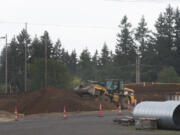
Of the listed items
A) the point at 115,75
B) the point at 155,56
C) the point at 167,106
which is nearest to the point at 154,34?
the point at 155,56

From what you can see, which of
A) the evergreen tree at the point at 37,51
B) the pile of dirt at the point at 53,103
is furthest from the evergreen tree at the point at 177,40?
the pile of dirt at the point at 53,103

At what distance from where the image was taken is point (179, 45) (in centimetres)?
9950

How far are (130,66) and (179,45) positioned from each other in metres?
13.6

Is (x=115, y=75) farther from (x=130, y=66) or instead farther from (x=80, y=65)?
(x=80, y=65)

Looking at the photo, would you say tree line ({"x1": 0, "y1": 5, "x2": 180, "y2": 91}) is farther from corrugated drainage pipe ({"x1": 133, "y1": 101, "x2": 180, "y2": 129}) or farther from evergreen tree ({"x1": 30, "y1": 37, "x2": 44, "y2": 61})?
corrugated drainage pipe ({"x1": 133, "y1": 101, "x2": 180, "y2": 129})

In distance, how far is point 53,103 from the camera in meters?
39.0

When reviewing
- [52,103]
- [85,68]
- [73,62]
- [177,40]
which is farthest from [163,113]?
[73,62]

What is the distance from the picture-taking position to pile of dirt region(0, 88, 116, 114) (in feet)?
125

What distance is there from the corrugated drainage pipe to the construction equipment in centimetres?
2015

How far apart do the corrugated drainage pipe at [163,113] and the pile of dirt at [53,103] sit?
632 inches

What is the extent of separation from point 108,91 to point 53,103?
7648mm

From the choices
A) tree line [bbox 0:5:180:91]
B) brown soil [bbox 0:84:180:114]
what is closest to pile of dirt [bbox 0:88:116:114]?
brown soil [bbox 0:84:180:114]

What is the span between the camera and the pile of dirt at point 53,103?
3825 cm

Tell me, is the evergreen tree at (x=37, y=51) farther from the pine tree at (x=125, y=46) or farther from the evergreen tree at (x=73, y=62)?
the evergreen tree at (x=73, y=62)
